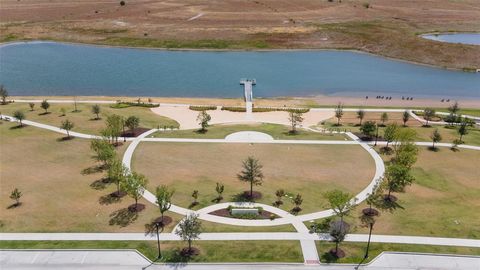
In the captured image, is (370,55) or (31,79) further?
(370,55)

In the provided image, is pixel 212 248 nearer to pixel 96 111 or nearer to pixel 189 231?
pixel 189 231

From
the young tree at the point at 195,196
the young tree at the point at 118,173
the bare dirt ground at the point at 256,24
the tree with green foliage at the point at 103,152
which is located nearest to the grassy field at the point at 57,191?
the young tree at the point at 118,173

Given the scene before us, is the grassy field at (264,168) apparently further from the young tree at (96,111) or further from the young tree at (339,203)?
the young tree at (96,111)

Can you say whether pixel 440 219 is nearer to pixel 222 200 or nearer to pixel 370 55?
pixel 222 200

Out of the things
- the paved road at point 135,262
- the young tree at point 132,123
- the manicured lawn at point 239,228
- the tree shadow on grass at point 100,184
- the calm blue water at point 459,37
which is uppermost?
the calm blue water at point 459,37

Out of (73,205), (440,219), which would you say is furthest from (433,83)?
(73,205)

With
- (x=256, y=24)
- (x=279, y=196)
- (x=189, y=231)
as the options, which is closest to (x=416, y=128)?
(x=279, y=196)
